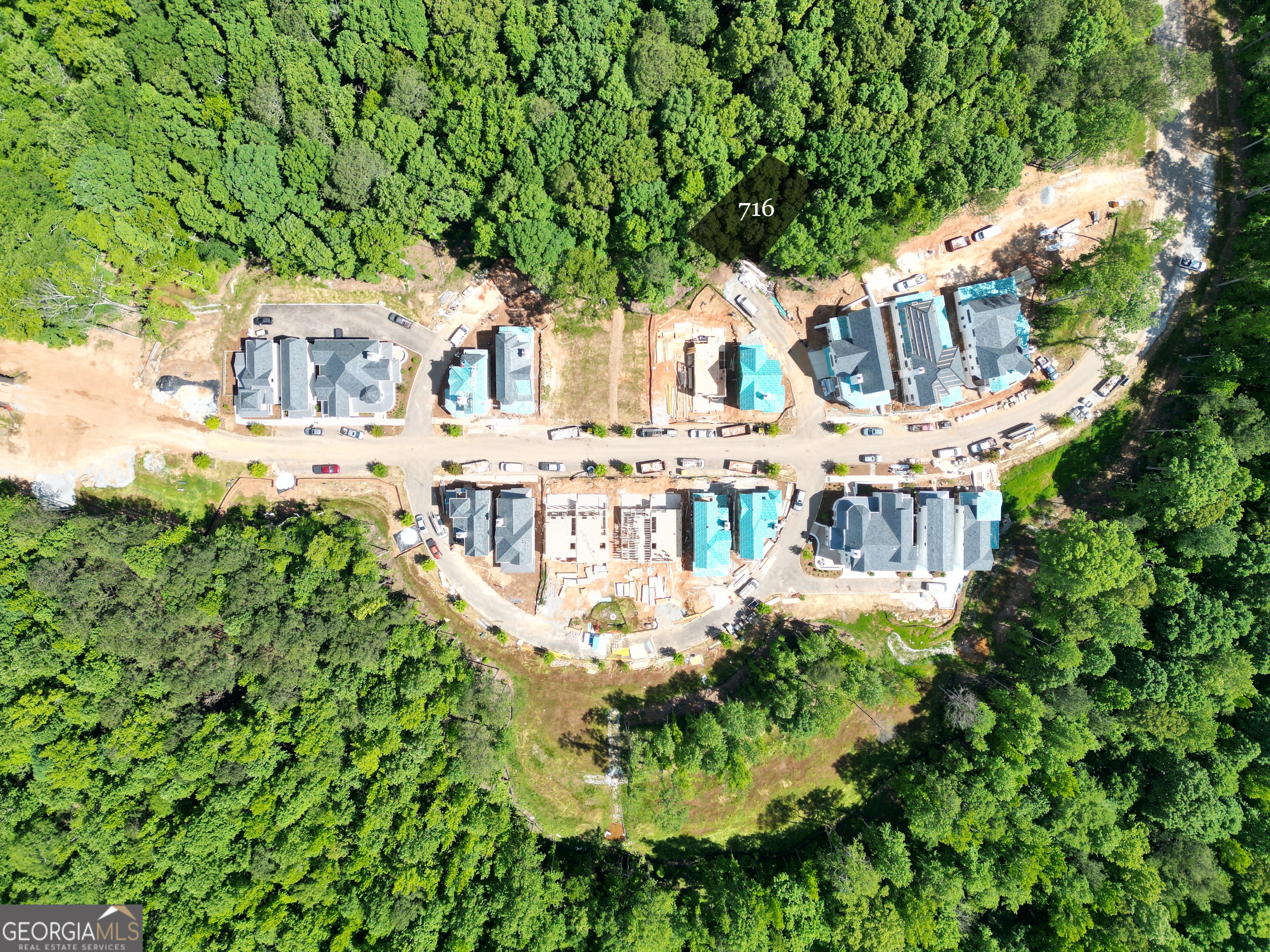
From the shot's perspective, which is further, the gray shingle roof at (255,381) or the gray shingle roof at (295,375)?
the gray shingle roof at (255,381)

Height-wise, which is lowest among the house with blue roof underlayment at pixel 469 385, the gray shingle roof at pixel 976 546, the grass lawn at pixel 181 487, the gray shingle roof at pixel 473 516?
the gray shingle roof at pixel 976 546

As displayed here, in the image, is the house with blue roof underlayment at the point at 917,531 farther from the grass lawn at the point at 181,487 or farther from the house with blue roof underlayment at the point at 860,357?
the grass lawn at the point at 181,487

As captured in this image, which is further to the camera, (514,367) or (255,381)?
(514,367)

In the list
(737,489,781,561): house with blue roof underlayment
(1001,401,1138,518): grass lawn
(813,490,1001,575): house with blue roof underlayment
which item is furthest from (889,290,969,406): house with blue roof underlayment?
(737,489,781,561): house with blue roof underlayment

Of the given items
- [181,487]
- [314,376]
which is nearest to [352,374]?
[314,376]

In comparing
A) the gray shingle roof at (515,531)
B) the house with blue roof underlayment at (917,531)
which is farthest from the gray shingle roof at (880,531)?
the gray shingle roof at (515,531)

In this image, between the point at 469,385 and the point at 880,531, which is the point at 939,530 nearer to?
the point at 880,531
